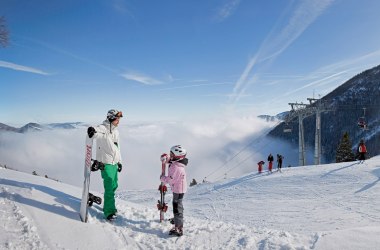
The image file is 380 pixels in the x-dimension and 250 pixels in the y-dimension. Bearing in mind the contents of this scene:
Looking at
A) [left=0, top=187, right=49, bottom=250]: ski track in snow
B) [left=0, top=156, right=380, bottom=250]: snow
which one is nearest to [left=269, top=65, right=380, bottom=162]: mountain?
[left=0, top=156, right=380, bottom=250]: snow

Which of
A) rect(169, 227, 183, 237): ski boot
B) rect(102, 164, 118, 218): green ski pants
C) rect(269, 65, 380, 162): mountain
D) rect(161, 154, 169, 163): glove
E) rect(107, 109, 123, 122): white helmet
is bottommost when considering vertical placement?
rect(169, 227, 183, 237): ski boot

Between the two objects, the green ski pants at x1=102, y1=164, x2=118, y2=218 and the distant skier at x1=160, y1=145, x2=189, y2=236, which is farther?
the green ski pants at x1=102, y1=164, x2=118, y2=218

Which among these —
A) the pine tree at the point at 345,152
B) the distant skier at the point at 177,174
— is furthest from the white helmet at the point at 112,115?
the pine tree at the point at 345,152

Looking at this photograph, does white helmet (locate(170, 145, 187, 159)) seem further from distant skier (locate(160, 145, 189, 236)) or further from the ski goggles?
the ski goggles

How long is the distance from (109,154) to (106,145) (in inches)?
8.4

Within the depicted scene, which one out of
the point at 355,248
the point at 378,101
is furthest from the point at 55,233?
the point at 378,101

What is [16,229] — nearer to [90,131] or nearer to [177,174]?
[90,131]

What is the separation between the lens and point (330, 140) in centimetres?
16438

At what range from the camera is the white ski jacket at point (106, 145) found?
684 centimetres

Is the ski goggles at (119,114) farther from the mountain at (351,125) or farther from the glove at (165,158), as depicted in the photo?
the mountain at (351,125)

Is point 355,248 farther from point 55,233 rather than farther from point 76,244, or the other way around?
point 55,233

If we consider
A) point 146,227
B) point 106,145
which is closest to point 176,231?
point 146,227

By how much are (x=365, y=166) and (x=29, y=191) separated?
1970 cm

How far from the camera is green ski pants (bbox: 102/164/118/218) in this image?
22.1ft
